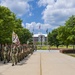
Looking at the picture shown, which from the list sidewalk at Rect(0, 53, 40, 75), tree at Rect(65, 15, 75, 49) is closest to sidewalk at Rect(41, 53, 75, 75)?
sidewalk at Rect(0, 53, 40, 75)

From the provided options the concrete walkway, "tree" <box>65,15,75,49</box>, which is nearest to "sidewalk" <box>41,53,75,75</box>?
the concrete walkway

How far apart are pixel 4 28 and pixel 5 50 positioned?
21.6m

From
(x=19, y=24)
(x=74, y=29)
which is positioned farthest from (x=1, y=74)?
(x=19, y=24)

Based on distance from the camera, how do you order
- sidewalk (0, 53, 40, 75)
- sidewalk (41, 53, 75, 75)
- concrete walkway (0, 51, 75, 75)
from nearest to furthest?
1. sidewalk (0, 53, 40, 75)
2. concrete walkway (0, 51, 75, 75)
3. sidewalk (41, 53, 75, 75)

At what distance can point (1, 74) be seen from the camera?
15781 mm

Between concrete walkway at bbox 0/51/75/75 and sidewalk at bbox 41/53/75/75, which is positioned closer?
concrete walkway at bbox 0/51/75/75

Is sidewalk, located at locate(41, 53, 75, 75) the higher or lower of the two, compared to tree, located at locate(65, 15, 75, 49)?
lower

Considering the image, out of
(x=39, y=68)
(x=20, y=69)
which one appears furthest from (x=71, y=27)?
(x=20, y=69)

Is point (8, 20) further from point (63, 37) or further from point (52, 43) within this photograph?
point (52, 43)

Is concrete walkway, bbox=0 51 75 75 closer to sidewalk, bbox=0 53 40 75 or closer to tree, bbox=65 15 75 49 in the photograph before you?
sidewalk, bbox=0 53 40 75

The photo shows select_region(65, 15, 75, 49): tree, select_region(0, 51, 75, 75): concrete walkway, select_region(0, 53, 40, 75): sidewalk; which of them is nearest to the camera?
select_region(0, 53, 40, 75): sidewalk

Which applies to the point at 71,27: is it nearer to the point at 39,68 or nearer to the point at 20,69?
the point at 39,68

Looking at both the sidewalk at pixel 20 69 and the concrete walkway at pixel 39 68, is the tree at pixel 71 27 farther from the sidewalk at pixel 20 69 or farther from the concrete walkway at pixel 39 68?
the sidewalk at pixel 20 69

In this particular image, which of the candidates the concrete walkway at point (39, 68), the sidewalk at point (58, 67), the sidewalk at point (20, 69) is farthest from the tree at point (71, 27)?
the sidewalk at point (20, 69)
